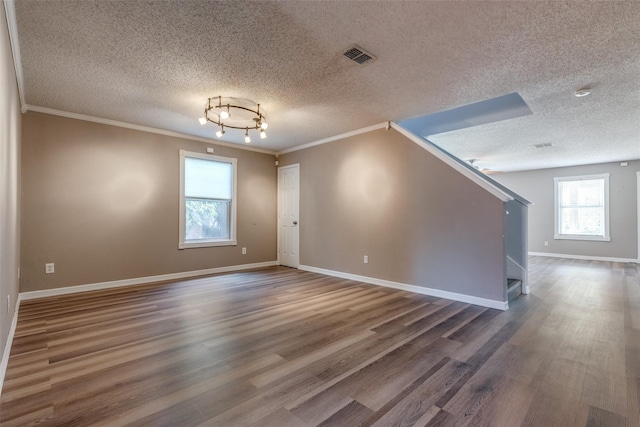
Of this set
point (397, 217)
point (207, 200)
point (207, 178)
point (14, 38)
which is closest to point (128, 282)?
point (207, 200)

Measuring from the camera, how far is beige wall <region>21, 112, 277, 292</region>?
13.0ft

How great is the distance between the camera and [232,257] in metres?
5.86

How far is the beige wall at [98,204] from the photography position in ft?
13.0

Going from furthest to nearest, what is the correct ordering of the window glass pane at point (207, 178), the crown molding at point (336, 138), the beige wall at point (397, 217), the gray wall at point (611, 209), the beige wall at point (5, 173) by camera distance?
the gray wall at point (611, 209), the window glass pane at point (207, 178), the crown molding at point (336, 138), the beige wall at point (397, 217), the beige wall at point (5, 173)

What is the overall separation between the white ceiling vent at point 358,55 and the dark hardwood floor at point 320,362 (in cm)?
255

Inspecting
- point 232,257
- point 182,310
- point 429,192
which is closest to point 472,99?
point 429,192

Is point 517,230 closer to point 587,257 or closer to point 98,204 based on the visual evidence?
point 587,257

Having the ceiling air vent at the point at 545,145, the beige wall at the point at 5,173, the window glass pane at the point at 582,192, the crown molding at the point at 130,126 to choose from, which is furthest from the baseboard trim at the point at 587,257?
the beige wall at the point at 5,173

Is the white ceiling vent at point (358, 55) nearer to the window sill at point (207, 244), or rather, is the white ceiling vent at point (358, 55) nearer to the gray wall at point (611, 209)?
the window sill at point (207, 244)

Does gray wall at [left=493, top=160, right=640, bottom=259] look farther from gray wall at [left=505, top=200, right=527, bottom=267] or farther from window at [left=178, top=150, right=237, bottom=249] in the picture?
window at [left=178, top=150, right=237, bottom=249]

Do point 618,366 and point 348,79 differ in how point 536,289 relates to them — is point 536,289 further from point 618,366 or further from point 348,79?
point 348,79

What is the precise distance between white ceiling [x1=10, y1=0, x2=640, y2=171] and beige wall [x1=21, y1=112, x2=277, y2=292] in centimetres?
43

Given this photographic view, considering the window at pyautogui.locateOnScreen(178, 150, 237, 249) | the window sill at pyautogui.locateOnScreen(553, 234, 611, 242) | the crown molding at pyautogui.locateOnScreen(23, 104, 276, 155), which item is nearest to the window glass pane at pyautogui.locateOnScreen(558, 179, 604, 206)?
the window sill at pyautogui.locateOnScreen(553, 234, 611, 242)

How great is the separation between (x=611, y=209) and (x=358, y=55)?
329 inches
